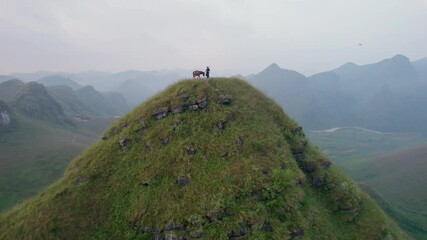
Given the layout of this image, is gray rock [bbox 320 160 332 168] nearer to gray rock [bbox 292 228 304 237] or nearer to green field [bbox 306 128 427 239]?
gray rock [bbox 292 228 304 237]

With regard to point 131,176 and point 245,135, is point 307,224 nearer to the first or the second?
point 245,135

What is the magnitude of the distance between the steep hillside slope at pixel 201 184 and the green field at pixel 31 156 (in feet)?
138

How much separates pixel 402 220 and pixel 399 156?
81.2 meters

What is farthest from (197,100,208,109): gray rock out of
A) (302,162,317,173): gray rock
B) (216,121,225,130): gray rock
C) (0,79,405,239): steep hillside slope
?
(302,162,317,173): gray rock

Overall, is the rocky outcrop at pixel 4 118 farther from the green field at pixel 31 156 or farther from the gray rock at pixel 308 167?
the gray rock at pixel 308 167

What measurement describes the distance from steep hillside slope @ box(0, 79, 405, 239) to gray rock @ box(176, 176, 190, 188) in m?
0.09

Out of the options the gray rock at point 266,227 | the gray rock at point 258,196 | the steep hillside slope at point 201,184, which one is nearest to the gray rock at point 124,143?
the steep hillside slope at point 201,184

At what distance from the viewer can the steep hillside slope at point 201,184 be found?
1233 inches

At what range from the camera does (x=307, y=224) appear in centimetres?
3209

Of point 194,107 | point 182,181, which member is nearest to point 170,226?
point 182,181

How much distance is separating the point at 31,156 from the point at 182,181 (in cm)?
8355

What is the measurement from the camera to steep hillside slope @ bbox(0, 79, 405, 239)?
31.3 m

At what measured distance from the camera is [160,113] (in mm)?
39938

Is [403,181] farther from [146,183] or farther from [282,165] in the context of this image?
[146,183]
